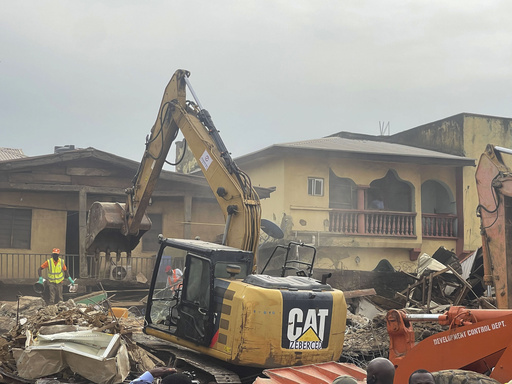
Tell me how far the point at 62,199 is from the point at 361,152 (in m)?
11.6

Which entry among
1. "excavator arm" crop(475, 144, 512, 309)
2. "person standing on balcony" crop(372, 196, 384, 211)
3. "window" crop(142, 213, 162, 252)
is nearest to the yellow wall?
"person standing on balcony" crop(372, 196, 384, 211)

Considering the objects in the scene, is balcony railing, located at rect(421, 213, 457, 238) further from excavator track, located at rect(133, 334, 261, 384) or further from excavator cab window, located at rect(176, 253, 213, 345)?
excavator cab window, located at rect(176, 253, 213, 345)

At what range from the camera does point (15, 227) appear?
2077cm

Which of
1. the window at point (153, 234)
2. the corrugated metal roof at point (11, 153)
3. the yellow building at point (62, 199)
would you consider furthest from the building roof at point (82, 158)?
the corrugated metal roof at point (11, 153)

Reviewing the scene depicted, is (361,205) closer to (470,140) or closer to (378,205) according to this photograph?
(378,205)

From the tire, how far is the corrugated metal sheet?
7.07ft

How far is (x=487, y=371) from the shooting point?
6.06 metres

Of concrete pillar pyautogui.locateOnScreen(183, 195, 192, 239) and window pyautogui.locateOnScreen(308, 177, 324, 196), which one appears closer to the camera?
concrete pillar pyautogui.locateOnScreen(183, 195, 192, 239)

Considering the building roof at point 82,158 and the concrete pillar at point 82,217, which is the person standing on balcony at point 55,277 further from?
the building roof at point 82,158

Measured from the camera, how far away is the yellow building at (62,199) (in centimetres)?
1992

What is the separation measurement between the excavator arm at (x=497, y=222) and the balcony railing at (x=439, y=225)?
17.6 meters

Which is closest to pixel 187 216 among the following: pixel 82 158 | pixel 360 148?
pixel 82 158

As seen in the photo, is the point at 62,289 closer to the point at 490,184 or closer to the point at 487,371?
the point at 490,184

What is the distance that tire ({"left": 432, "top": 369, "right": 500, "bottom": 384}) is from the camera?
5.41 meters
